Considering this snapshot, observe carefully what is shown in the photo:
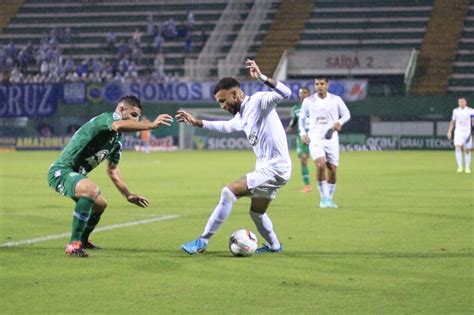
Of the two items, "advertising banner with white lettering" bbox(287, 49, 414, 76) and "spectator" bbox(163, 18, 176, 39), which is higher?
"spectator" bbox(163, 18, 176, 39)

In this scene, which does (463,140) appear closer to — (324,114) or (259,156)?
(324,114)

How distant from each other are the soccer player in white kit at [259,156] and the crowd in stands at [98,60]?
3868cm

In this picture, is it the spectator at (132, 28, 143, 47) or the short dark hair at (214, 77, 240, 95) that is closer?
the short dark hair at (214, 77, 240, 95)

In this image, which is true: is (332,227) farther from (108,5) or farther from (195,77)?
(108,5)

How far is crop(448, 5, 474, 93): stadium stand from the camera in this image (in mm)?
49469

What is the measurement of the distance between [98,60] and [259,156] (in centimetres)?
4333

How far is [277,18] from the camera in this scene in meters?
55.5

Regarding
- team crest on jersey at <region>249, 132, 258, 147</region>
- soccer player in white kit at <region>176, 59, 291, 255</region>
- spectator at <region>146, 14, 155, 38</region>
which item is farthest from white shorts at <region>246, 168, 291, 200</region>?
spectator at <region>146, 14, 155, 38</region>

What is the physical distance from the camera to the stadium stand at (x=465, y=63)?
49.5m

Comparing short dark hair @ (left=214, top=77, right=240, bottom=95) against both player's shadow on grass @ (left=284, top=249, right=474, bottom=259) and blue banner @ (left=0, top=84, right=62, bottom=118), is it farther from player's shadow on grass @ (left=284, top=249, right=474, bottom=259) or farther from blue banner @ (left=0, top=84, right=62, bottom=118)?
blue banner @ (left=0, top=84, right=62, bottom=118)

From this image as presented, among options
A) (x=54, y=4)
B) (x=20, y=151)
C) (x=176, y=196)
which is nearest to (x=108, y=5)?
(x=54, y=4)

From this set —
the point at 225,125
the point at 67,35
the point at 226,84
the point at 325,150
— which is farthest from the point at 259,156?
the point at 67,35

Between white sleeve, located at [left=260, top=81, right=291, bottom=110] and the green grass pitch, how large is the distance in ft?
5.40

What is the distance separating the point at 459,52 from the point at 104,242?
4193 cm
